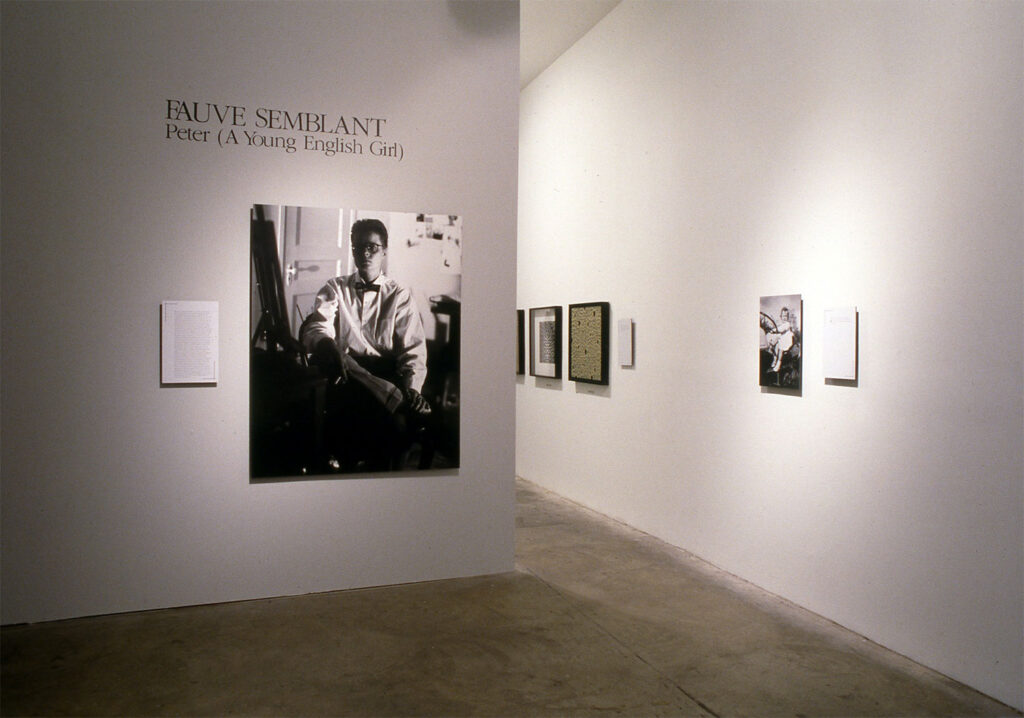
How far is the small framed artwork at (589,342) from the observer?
7.18m

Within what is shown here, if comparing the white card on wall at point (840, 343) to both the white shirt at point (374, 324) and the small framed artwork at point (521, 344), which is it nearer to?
the white shirt at point (374, 324)

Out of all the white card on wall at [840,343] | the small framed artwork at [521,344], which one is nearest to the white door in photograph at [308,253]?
the white card on wall at [840,343]

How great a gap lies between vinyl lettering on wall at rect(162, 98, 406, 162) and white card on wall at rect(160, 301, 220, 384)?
3.28 ft

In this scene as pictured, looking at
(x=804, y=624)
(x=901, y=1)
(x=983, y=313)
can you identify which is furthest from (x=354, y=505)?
(x=901, y=1)

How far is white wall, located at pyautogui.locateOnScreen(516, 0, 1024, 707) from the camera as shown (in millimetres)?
3635

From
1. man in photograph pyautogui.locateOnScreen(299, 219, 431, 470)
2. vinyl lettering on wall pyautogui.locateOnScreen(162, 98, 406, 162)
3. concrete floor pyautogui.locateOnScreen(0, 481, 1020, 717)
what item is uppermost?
vinyl lettering on wall pyautogui.locateOnScreen(162, 98, 406, 162)

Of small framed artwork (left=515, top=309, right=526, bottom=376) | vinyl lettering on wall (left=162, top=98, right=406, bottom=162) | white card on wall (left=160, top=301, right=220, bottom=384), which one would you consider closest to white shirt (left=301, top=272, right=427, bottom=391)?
white card on wall (left=160, top=301, right=220, bottom=384)

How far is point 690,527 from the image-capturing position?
594 centimetres

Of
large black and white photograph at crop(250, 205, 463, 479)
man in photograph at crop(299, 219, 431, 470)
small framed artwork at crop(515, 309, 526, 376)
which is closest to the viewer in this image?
large black and white photograph at crop(250, 205, 463, 479)

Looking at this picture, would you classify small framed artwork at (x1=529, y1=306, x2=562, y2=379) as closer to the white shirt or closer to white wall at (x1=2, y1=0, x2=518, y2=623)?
white wall at (x1=2, y1=0, x2=518, y2=623)

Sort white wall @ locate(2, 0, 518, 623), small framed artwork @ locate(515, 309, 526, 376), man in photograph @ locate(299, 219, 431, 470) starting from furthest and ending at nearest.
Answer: small framed artwork @ locate(515, 309, 526, 376) < man in photograph @ locate(299, 219, 431, 470) < white wall @ locate(2, 0, 518, 623)

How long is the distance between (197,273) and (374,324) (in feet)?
3.55

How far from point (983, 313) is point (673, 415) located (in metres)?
2.78

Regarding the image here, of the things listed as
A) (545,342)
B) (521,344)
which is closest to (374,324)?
(545,342)
